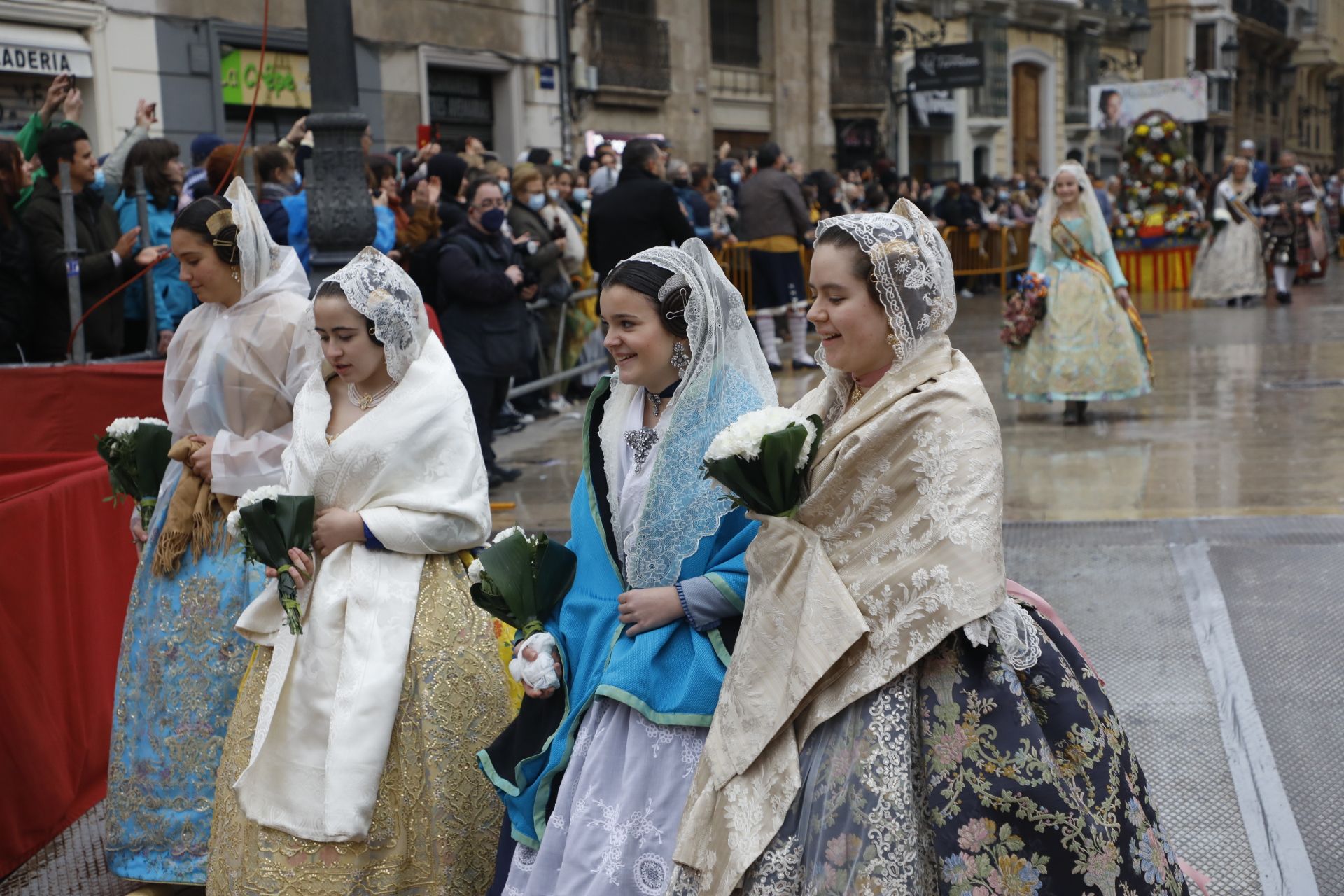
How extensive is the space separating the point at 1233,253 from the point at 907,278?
684 inches

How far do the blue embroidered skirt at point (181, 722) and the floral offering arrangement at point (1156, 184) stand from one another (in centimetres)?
1794

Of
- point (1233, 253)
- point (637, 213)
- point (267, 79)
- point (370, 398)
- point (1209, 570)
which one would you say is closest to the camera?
point (370, 398)

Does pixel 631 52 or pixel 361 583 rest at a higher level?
pixel 631 52

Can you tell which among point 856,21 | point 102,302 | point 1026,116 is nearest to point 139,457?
point 102,302

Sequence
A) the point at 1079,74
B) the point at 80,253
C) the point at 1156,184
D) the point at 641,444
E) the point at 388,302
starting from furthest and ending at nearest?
the point at 1079,74 < the point at 1156,184 < the point at 80,253 < the point at 388,302 < the point at 641,444

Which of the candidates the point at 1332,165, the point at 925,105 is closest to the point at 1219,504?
the point at 925,105

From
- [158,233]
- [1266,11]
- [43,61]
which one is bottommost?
[158,233]

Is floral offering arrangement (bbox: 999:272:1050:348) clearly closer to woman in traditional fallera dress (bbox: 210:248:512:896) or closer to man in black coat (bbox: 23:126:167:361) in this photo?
man in black coat (bbox: 23:126:167:361)

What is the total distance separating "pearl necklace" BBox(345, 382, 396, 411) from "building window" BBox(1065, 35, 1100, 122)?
3646cm

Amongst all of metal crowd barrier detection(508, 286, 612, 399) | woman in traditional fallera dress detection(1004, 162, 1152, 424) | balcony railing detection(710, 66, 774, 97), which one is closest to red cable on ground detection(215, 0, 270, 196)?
metal crowd barrier detection(508, 286, 612, 399)

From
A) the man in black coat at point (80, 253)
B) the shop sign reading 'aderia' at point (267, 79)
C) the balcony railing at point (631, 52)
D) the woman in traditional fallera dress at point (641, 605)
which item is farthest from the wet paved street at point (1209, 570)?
the balcony railing at point (631, 52)

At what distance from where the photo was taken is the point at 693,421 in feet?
10.8

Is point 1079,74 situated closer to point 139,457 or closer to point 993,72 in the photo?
point 993,72

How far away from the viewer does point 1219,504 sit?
7.61 meters
